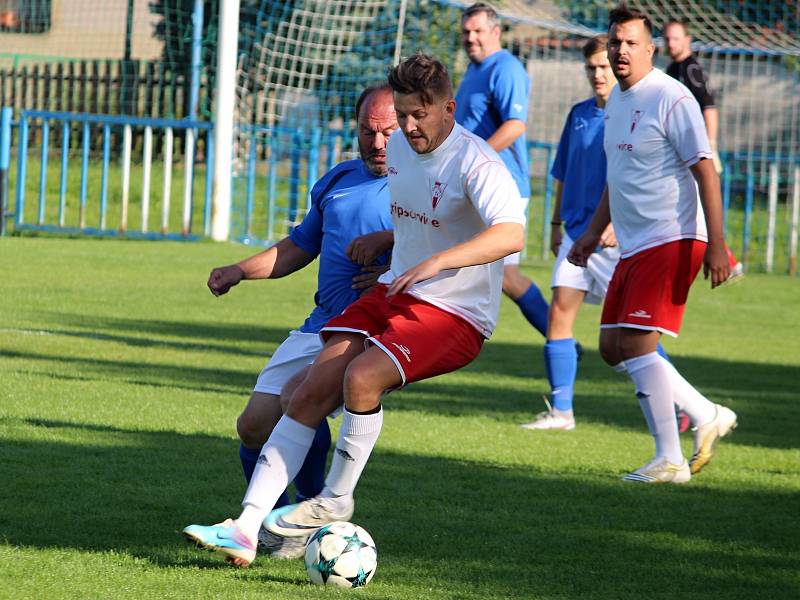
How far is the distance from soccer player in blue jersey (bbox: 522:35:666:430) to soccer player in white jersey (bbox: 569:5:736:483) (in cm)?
117

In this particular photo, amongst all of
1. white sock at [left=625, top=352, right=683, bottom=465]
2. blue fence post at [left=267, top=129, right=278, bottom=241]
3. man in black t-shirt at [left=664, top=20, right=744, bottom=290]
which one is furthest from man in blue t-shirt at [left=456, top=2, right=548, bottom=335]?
blue fence post at [left=267, top=129, right=278, bottom=241]

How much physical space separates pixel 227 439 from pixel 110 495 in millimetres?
1173

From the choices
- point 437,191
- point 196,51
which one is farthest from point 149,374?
point 196,51

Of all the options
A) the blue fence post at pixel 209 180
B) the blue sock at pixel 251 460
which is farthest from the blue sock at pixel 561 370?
the blue fence post at pixel 209 180

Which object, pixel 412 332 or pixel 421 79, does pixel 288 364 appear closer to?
pixel 412 332

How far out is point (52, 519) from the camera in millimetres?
4539

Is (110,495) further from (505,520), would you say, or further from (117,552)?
(505,520)

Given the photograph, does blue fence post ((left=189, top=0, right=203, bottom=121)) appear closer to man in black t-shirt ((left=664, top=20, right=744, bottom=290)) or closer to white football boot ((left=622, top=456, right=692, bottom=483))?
man in black t-shirt ((left=664, top=20, right=744, bottom=290))

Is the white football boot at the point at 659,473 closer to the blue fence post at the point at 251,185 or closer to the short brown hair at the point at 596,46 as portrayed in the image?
the short brown hair at the point at 596,46

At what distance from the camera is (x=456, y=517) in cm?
493

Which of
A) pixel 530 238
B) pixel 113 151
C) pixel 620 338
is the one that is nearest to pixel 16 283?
pixel 620 338

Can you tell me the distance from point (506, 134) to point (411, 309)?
382 centimetres

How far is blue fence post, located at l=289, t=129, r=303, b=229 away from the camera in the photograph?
685 inches

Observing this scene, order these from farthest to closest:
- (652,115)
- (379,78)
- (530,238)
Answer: (530,238) < (379,78) < (652,115)
